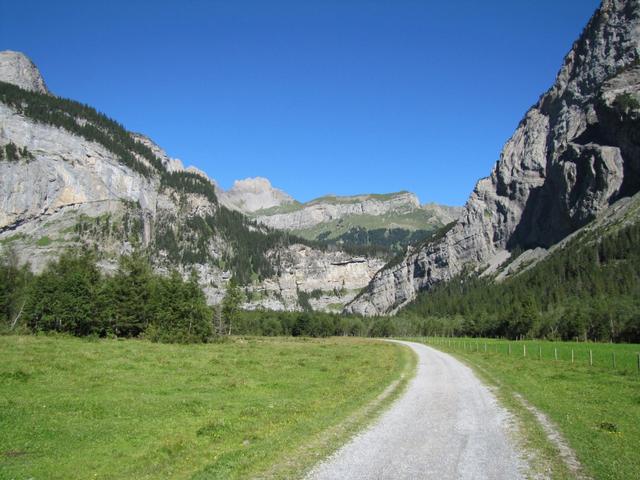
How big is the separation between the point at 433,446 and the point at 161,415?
475 inches

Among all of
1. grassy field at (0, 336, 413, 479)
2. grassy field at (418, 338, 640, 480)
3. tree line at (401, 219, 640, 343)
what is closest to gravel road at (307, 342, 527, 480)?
grassy field at (0, 336, 413, 479)

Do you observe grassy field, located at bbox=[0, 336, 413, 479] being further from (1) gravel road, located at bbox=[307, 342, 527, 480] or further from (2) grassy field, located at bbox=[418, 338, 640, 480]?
(2) grassy field, located at bbox=[418, 338, 640, 480]

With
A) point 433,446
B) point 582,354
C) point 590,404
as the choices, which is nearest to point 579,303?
point 582,354

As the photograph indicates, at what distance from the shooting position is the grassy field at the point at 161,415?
12422mm

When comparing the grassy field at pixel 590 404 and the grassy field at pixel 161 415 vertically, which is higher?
the grassy field at pixel 590 404

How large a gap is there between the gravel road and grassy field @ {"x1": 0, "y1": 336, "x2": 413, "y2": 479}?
1143 millimetres

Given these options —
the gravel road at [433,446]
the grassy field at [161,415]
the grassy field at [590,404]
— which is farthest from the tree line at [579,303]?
the gravel road at [433,446]

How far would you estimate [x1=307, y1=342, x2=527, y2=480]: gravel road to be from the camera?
35.2 ft

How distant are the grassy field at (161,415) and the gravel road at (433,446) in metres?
1.14

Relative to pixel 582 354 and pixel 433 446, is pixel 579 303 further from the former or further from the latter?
pixel 433 446

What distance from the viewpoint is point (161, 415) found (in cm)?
1927

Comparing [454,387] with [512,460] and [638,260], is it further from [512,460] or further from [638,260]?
[638,260]

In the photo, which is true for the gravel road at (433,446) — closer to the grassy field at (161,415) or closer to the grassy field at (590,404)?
the grassy field at (161,415)

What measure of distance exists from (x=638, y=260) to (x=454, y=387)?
17411 cm
